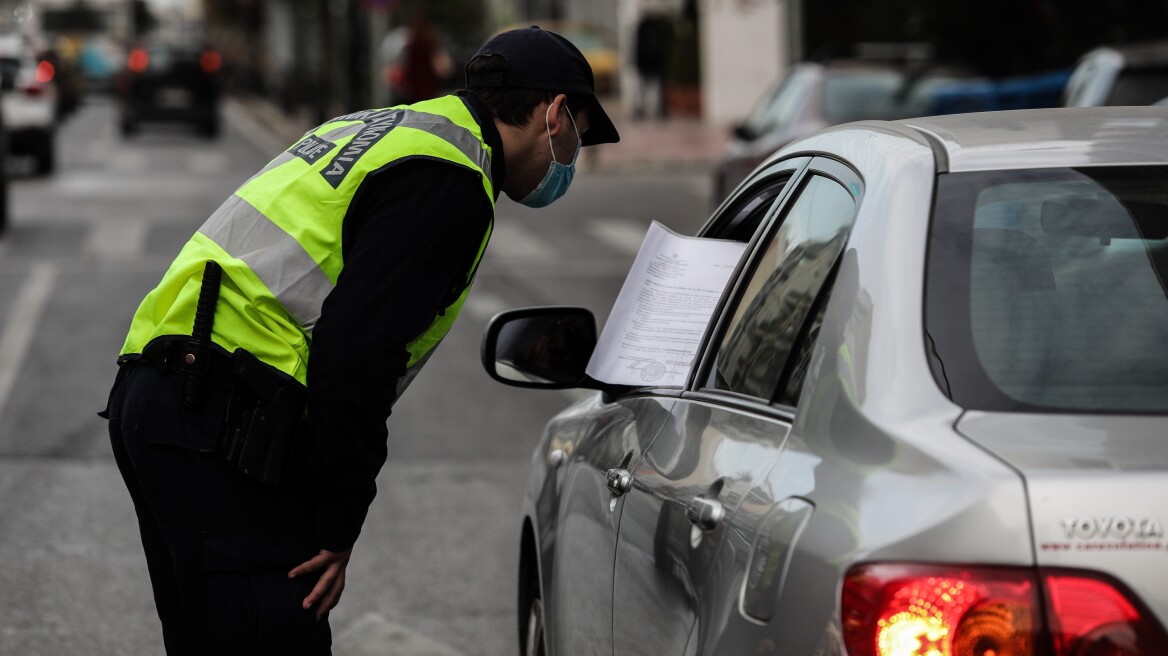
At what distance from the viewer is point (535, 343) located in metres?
3.86

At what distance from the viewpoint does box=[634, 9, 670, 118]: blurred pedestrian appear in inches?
1401

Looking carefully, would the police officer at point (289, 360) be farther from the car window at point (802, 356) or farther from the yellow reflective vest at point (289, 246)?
the car window at point (802, 356)

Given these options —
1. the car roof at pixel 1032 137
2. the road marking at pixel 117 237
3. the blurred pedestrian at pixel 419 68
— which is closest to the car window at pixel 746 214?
the car roof at pixel 1032 137

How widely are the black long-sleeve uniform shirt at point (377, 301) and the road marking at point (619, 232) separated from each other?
44.8 feet

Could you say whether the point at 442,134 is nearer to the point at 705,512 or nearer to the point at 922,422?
the point at 705,512

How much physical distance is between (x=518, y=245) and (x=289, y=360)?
14.6 metres

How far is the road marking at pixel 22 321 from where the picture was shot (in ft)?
35.3

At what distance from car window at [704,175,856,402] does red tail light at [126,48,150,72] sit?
33.8 m

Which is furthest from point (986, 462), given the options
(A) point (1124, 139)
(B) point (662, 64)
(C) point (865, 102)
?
(B) point (662, 64)

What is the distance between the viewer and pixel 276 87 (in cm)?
5706

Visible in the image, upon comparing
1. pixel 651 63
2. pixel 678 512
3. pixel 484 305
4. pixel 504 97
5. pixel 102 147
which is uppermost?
pixel 504 97

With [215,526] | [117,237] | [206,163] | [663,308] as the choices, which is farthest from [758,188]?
[206,163]

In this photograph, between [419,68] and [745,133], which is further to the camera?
[419,68]

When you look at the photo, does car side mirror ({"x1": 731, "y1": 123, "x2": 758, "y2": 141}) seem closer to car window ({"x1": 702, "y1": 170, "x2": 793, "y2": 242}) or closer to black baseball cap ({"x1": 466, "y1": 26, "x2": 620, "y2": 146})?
car window ({"x1": 702, "y1": 170, "x2": 793, "y2": 242})
